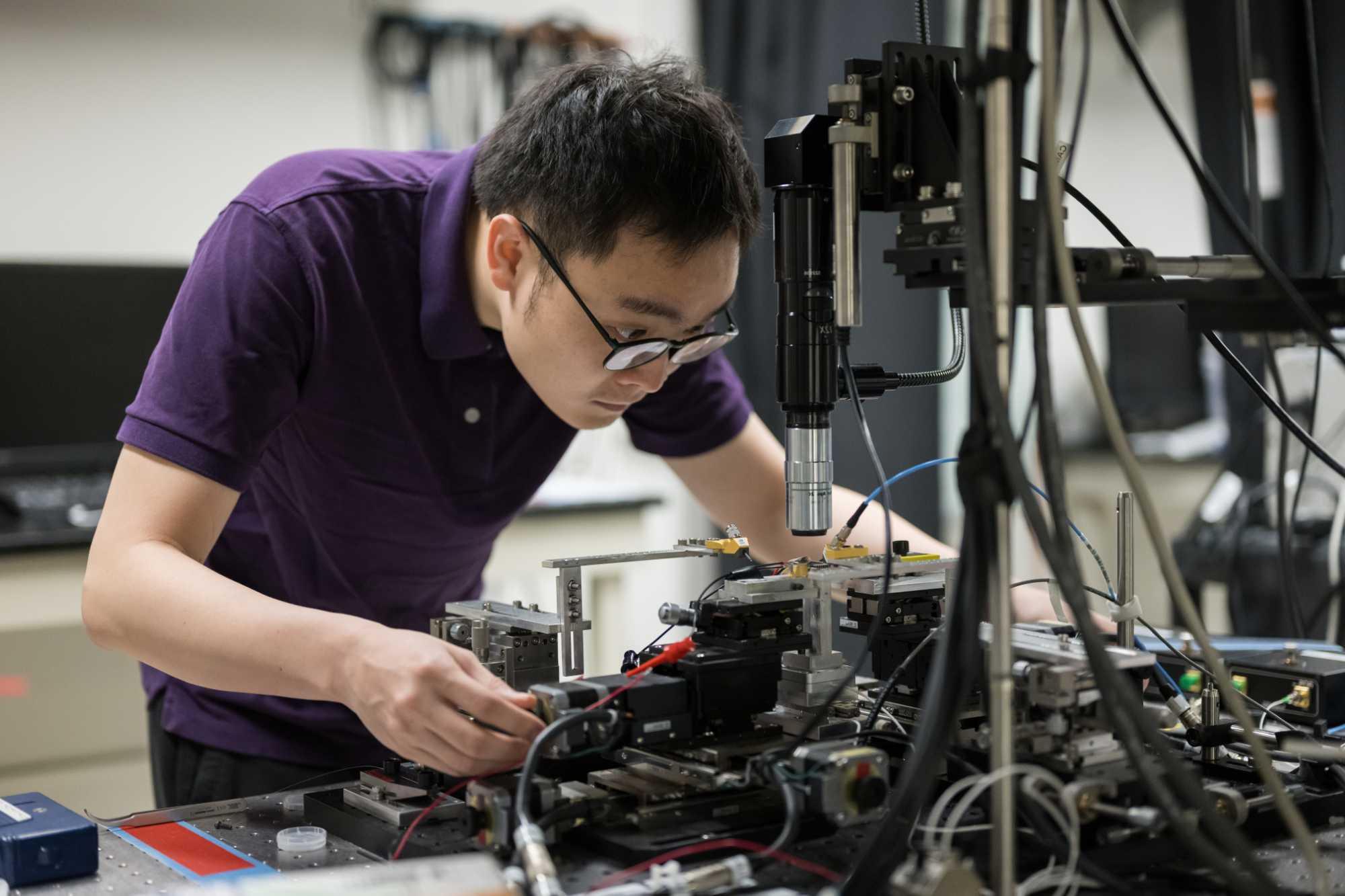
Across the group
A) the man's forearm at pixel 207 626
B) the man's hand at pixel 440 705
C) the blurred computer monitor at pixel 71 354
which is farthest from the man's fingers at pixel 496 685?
the blurred computer monitor at pixel 71 354

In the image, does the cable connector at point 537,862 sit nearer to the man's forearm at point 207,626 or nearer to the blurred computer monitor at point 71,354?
the man's forearm at point 207,626

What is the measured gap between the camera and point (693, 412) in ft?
5.67

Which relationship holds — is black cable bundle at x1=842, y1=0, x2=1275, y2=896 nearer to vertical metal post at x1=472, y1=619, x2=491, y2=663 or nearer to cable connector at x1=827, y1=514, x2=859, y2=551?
cable connector at x1=827, y1=514, x2=859, y2=551

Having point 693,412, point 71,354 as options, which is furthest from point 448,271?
point 71,354

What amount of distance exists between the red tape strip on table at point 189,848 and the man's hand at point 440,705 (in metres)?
0.15

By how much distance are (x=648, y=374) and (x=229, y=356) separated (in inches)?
16.2

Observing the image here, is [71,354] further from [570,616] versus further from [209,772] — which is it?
[570,616]

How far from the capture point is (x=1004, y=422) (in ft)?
2.64

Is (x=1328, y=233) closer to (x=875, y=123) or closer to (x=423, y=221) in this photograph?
(x=875, y=123)

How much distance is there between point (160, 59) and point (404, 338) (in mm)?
2276

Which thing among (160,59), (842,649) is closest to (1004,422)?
(842,649)

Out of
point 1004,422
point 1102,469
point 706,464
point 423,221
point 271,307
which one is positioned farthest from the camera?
point 1102,469

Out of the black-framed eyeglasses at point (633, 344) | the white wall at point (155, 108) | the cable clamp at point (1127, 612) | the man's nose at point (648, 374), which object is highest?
the white wall at point (155, 108)

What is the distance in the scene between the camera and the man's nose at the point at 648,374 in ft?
4.47
